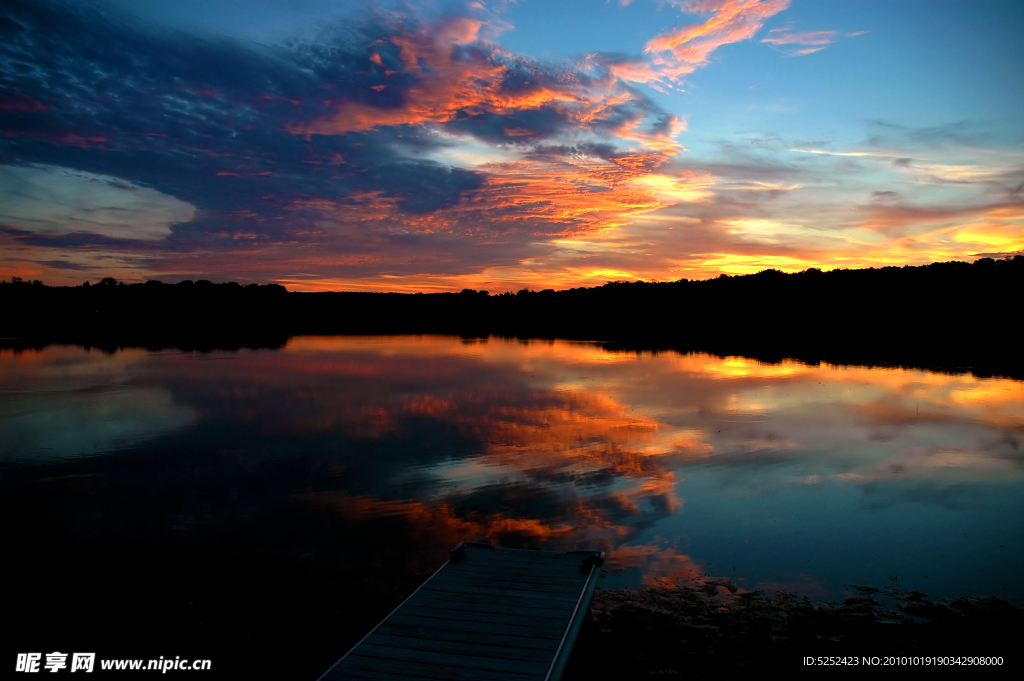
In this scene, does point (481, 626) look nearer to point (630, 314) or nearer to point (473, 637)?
point (473, 637)

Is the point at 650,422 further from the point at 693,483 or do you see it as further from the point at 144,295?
the point at 144,295

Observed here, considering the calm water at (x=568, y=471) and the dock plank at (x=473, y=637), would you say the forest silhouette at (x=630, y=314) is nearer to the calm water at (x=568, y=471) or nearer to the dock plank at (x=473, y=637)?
the calm water at (x=568, y=471)

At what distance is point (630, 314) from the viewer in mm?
112250

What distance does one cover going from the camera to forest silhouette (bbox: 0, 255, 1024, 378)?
57.5 m

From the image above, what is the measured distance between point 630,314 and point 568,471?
10085cm

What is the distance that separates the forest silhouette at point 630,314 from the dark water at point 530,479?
26.0 m

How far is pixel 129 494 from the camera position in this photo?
12.1m

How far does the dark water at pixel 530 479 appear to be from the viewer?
900 centimetres

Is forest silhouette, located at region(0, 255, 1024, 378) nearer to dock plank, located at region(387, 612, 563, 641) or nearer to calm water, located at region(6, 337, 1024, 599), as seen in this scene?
calm water, located at region(6, 337, 1024, 599)

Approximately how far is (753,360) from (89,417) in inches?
1378

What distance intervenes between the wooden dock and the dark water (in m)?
1.09

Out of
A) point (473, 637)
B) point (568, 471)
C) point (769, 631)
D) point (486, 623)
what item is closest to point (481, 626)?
point (486, 623)

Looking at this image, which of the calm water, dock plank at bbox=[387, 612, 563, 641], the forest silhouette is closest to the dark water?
the calm water

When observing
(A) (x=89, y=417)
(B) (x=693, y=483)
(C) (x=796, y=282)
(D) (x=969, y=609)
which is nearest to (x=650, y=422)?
(B) (x=693, y=483)
